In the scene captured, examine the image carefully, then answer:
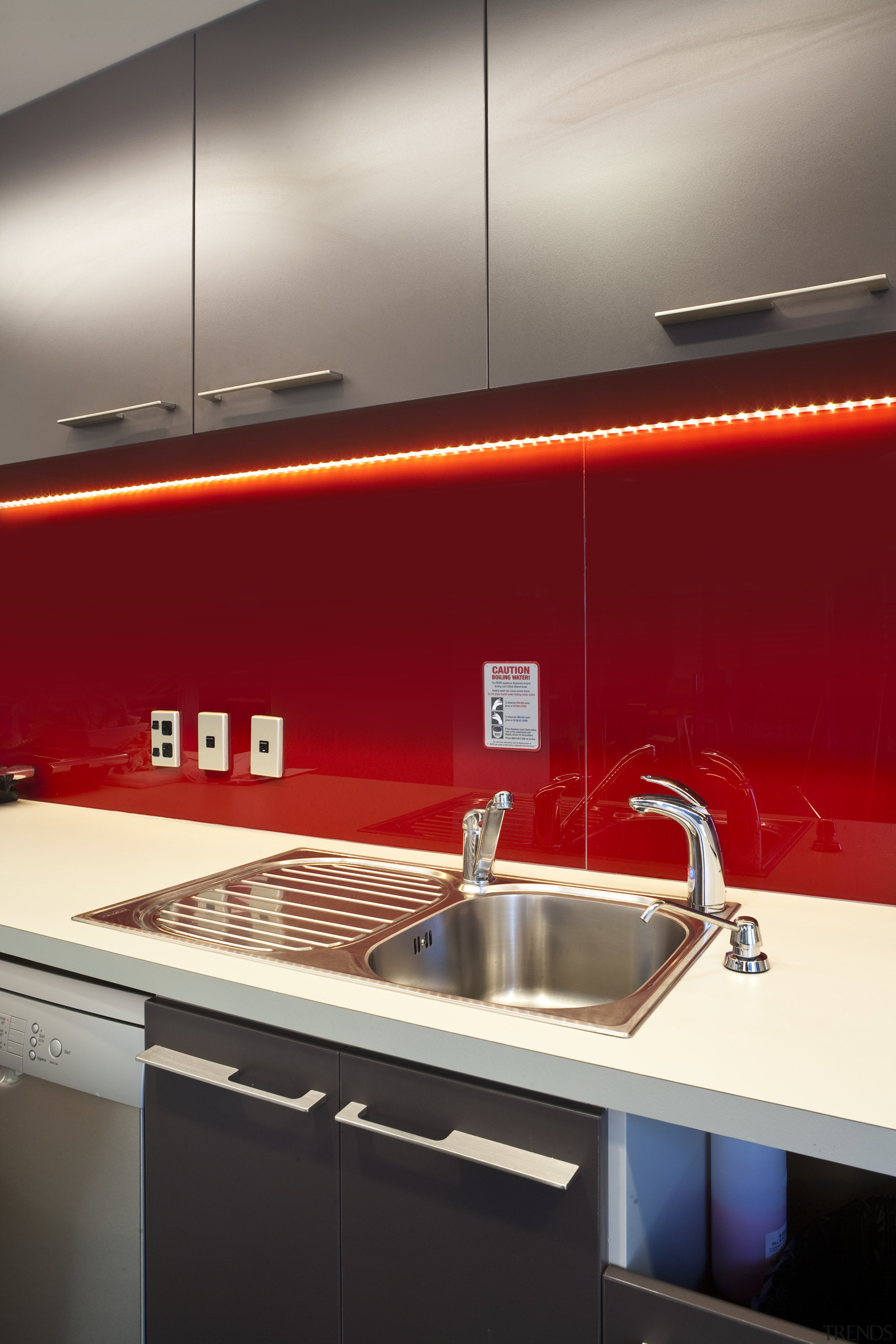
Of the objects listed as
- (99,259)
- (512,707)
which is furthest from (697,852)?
(99,259)

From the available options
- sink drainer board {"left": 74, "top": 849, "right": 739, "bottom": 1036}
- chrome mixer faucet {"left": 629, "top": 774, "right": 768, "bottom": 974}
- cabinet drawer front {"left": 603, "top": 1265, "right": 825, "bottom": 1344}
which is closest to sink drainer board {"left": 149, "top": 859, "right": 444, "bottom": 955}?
sink drainer board {"left": 74, "top": 849, "right": 739, "bottom": 1036}

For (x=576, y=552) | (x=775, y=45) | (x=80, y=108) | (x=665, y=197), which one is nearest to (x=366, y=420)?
(x=576, y=552)

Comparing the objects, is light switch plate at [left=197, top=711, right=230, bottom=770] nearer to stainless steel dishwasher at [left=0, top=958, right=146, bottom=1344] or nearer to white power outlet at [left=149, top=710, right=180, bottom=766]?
white power outlet at [left=149, top=710, right=180, bottom=766]

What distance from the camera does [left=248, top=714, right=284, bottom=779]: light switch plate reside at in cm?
181

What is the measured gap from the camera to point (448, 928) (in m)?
1.29

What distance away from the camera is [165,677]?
1980 millimetres

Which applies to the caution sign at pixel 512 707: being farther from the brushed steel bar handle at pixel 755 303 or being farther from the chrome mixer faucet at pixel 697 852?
the brushed steel bar handle at pixel 755 303

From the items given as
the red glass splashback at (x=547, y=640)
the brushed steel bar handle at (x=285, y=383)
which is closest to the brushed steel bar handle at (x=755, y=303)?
the red glass splashback at (x=547, y=640)

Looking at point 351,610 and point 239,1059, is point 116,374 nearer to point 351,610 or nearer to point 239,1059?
point 351,610

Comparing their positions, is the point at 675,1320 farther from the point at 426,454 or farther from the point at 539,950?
the point at 426,454

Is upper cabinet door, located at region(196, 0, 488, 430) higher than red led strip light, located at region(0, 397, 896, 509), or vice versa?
upper cabinet door, located at region(196, 0, 488, 430)

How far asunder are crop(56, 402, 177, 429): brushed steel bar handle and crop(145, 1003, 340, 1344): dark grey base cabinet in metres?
0.95

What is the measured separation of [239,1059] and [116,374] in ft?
3.80

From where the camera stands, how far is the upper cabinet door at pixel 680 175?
3.06 ft
